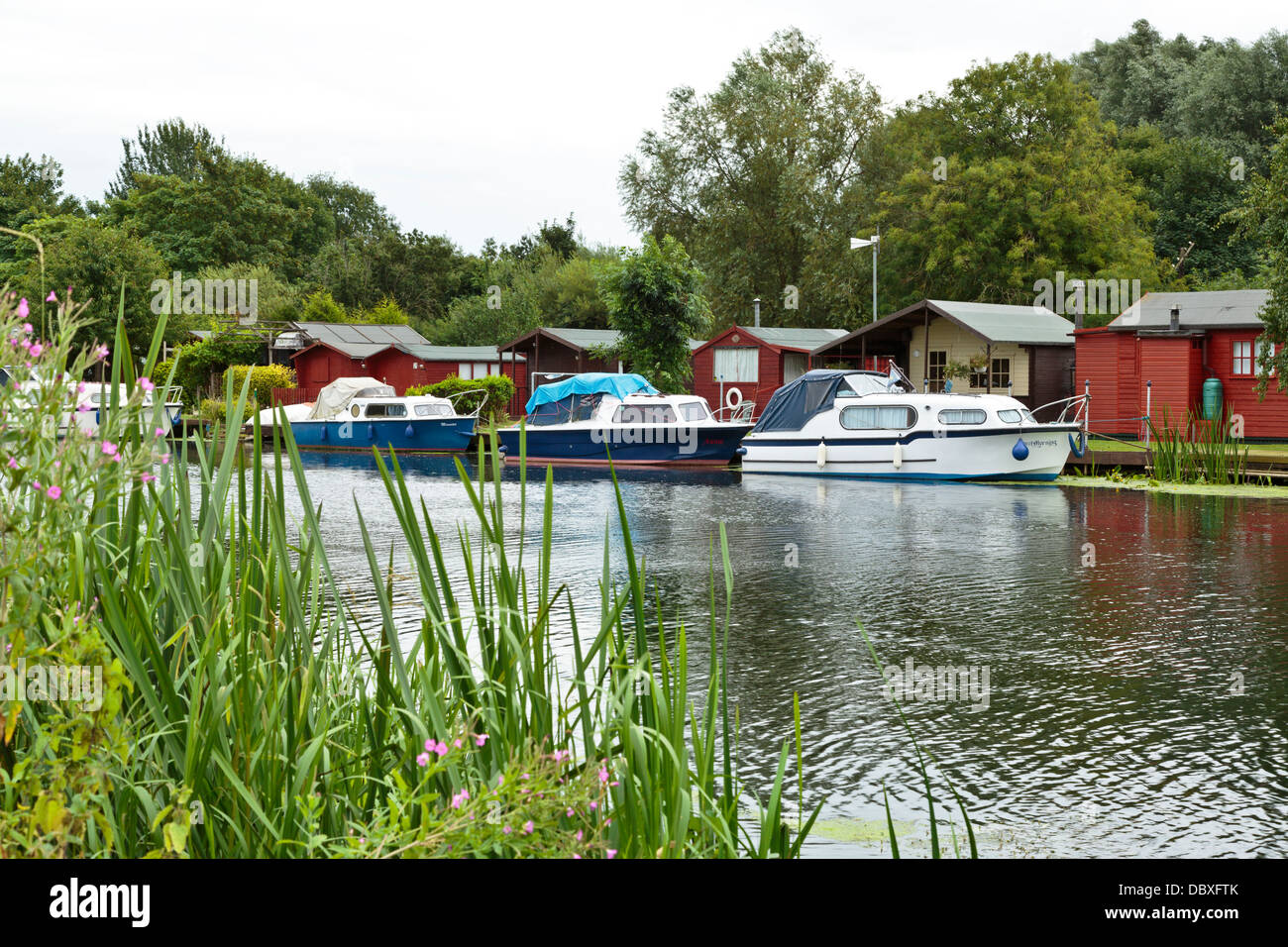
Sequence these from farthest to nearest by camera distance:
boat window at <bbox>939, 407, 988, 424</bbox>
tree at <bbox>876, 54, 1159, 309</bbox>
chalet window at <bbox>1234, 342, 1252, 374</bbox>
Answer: tree at <bbox>876, 54, 1159, 309</bbox>
chalet window at <bbox>1234, 342, 1252, 374</bbox>
boat window at <bbox>939, 407, 988, 424</bbox>

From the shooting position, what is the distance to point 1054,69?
Result: 4809cm

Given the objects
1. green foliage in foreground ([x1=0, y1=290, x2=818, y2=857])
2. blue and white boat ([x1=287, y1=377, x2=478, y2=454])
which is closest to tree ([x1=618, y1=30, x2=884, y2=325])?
blue and white boat ([x1=287, y1=377, x2=478, y2=454])

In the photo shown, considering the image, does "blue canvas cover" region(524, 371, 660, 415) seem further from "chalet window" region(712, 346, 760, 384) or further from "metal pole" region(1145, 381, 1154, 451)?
"metal pole" region(1145, 381, 1154, 451)

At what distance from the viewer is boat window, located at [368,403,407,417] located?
39906mm

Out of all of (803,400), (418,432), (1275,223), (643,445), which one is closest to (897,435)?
(803,400)

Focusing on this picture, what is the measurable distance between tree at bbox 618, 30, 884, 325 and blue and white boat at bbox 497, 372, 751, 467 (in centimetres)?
2316

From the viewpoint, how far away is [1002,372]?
124ft

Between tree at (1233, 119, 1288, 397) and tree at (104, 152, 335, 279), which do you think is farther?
tree at (104, 152, 335, 279)

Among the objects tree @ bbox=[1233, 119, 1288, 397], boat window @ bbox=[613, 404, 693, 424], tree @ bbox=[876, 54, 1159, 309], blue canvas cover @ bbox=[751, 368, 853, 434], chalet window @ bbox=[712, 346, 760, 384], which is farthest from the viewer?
tree @ bbox=[876, 54, 1159, 309]

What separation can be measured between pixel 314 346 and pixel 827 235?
21651mm

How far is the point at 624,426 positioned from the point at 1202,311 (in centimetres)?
1360

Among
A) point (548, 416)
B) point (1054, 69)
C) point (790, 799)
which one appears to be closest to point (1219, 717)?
point (790, 799)

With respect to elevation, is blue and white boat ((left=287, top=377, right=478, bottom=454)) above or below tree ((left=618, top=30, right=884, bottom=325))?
below
